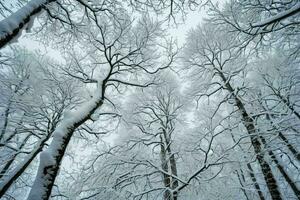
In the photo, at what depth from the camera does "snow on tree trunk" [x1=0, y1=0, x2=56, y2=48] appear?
274cm

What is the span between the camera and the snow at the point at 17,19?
108 inches

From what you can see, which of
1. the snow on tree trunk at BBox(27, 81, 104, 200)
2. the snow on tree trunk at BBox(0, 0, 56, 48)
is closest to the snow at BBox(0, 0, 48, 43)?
the snow on tree trunk at BBox(0, 0, 56, 48)

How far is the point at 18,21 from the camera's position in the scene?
296cm

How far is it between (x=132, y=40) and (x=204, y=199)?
19.4 ft

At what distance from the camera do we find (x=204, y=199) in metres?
6.48

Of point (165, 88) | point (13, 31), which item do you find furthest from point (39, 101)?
point (165, 88)

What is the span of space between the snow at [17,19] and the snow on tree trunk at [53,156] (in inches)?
67.9

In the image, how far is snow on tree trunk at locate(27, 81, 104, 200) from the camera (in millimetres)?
2771

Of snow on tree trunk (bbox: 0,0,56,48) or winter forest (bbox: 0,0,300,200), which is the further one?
winter forest (bbox: 0,0,300,200)

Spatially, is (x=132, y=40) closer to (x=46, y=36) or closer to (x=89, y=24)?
(x=89, y=24)

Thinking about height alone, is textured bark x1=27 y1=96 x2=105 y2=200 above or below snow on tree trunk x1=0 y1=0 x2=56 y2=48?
below

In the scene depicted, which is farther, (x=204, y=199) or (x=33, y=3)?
(x=204, y=199)

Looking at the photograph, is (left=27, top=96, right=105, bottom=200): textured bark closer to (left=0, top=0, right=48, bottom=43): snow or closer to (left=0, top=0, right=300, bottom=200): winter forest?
(left=0, top=0, right=300, bottom=200): winter forest

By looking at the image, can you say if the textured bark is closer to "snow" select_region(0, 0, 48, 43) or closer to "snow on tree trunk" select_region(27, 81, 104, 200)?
"snow on tree trunk" select_region(27, 81, 104, 200)
